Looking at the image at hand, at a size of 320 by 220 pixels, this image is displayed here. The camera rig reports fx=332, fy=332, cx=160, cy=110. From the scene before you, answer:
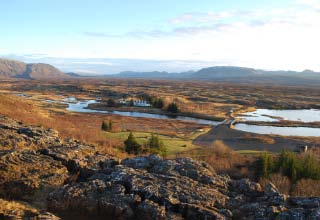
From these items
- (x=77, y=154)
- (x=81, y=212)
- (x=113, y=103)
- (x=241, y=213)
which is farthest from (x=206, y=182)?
(x=113, y=103)

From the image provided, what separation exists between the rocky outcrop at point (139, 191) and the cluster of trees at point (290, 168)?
12080mm

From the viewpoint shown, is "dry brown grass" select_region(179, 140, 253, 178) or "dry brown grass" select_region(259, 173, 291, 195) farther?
"dry brown grass" select_region(179, 140, 253, 178)

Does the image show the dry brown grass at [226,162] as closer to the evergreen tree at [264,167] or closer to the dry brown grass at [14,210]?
the evergreen tree at [264,167]

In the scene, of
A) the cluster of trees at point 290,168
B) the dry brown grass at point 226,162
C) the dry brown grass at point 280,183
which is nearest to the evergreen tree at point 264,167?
the cluster of trees at point 290,168

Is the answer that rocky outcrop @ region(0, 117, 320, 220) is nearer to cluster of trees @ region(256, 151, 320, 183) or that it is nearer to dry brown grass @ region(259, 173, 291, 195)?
dry brown grass @ region(259, 173, 291, 195)

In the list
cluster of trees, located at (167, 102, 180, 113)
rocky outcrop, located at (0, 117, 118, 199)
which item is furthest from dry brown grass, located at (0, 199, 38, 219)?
cluster of trees, located at (167, 102, 180, 113)

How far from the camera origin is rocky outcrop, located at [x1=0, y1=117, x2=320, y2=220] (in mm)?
12086

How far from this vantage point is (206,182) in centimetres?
1480

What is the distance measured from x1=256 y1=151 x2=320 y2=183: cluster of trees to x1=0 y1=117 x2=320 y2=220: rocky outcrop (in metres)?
12.1

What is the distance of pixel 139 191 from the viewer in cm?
1293

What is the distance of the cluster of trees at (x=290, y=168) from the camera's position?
25.5 metres

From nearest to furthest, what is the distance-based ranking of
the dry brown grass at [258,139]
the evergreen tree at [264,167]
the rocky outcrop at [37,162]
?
the rocky outcrop at [37,162], the evergreen tree at [264,167], the dry brown grass at [258,139]

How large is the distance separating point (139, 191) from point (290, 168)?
17.9 metres

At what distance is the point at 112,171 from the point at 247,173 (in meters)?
16.4
